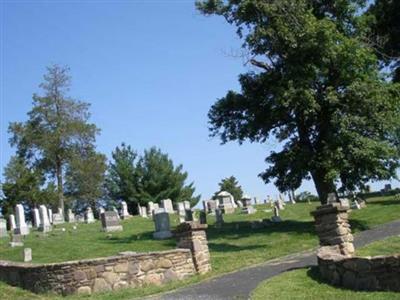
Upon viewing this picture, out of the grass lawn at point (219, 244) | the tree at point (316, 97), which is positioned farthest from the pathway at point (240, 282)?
the tree at point (316, 97)

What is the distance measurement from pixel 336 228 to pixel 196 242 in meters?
3.84

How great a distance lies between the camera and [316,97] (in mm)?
26500

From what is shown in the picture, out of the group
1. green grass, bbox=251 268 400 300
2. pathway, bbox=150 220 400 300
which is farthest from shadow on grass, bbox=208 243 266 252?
green grass, bbox=251 268 400 300

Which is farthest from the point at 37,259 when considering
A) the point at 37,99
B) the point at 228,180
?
the point at 228,180

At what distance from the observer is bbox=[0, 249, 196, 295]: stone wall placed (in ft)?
47.0

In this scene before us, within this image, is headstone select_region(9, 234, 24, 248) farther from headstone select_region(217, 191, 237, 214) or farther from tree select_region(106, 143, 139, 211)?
tree select_region(106, 143, 139, 211)

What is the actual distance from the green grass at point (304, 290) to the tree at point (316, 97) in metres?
12.9

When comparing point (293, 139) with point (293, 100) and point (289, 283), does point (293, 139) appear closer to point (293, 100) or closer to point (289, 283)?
point (293, 100)

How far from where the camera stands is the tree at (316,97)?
25.3 meters

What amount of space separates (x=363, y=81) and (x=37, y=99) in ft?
122

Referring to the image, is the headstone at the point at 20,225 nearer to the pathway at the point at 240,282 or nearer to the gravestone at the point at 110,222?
the gravestone at the point at 110,222

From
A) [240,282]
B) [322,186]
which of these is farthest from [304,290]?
[322,186]

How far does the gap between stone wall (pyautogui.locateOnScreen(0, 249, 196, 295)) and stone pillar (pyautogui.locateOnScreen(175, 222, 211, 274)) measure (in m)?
0.29

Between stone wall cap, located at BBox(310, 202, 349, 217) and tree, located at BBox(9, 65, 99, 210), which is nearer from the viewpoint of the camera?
stone wall cap, located at BBox(310, 202, 349, 217)
